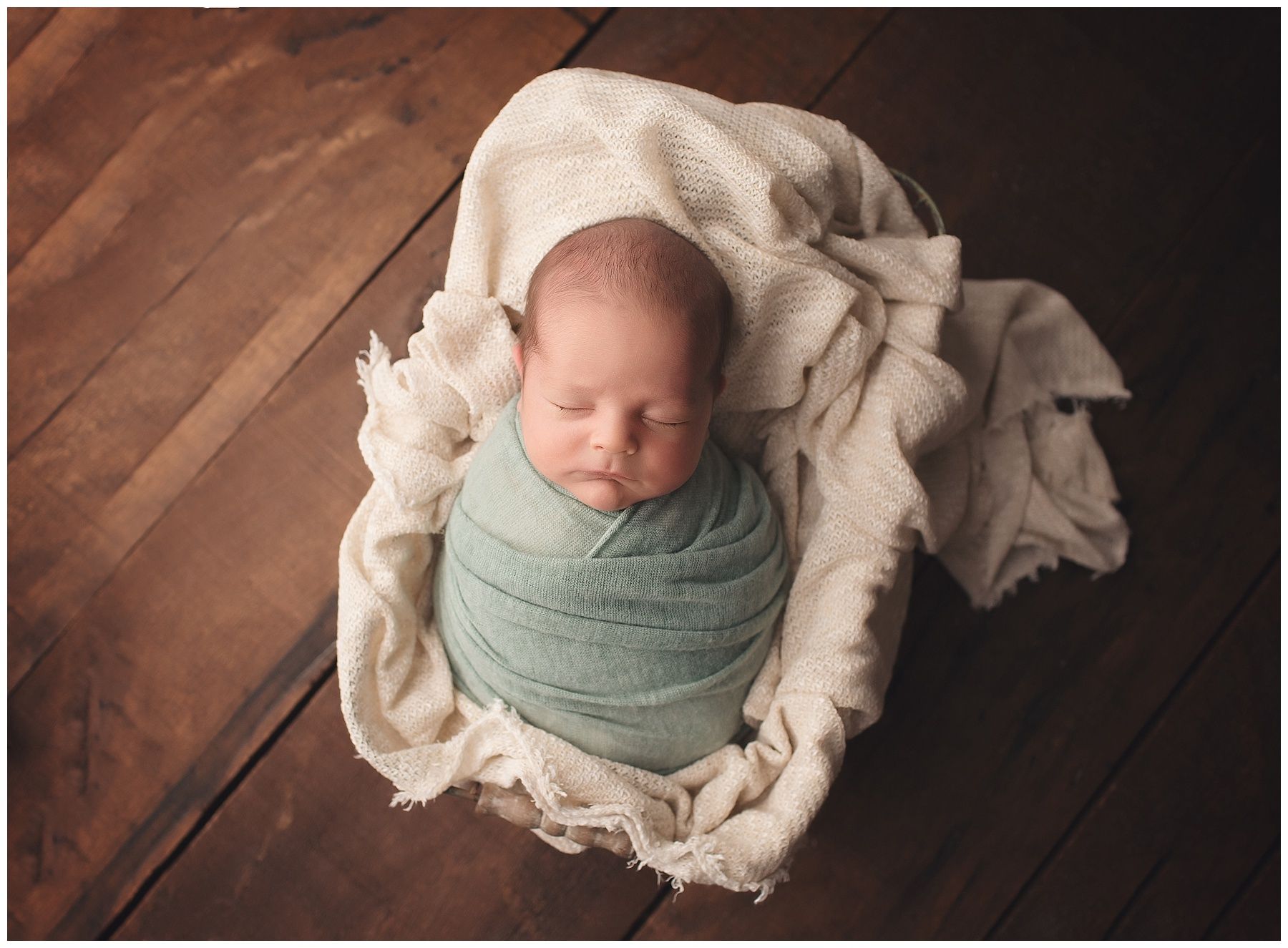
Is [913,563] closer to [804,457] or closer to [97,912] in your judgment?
[804,457]

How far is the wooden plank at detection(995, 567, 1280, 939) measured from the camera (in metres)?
1.13

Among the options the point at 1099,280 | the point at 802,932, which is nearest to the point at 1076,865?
the point at 802,932

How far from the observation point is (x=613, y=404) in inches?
31.8

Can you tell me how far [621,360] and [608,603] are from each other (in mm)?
252

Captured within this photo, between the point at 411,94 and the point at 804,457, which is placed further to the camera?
the point at 411,94

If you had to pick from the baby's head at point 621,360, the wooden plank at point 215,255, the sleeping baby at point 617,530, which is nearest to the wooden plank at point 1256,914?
the sleeping baby at point 617,530

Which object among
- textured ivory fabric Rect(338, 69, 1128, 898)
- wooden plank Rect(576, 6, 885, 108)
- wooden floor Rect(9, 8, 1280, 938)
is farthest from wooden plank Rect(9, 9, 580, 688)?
textured ivory fabric Rect(338, 69, 1128, 898)

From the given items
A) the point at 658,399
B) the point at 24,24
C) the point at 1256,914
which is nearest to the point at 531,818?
the point at 658,399

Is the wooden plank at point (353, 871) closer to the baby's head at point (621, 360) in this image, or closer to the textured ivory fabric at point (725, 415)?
the textured ivory fabric at point (725, 415)

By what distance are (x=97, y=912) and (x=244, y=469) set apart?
0.59 m

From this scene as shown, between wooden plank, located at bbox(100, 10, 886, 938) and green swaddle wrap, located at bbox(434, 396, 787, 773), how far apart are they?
26 centimetres

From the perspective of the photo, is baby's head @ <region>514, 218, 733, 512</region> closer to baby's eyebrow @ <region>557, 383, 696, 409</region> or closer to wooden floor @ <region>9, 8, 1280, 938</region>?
baby's eyebrow @ <region>557, 383, 696, 409</region>

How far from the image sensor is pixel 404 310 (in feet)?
3.74

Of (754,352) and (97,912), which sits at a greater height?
(754,352)
